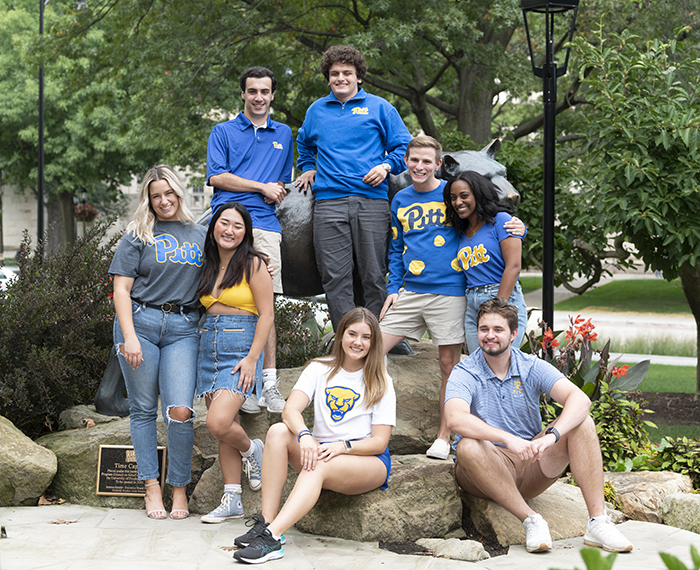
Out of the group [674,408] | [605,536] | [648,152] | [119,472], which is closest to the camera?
[605,536]

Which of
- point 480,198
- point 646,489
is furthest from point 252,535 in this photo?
point 646,489

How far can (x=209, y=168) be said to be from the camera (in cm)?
477

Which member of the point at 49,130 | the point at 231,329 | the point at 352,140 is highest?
the point at 49,130

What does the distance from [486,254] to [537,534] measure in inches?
64.1

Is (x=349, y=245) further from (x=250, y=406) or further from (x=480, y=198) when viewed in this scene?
(x=250, y=406)

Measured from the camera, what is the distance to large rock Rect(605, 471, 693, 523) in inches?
182

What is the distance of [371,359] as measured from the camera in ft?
13.2

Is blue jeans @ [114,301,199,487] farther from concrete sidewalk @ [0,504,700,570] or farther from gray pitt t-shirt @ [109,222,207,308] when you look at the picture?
concrete sidewalk @ [0,504,700,570]

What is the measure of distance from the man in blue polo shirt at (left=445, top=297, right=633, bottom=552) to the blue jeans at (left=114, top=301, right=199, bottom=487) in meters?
1.54

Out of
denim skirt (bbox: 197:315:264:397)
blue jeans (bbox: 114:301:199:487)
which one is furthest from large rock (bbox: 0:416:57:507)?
denim skirt (bbox: 197:315:264:397)

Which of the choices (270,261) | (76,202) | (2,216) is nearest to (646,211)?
(270,261)

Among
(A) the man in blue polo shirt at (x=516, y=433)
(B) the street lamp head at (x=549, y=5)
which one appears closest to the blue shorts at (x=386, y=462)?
(A) the man in blue polo shirt at (x=516, y=433)

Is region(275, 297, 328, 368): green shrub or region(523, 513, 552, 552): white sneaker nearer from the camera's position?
region(523, 513, 552, 552): white sneaker

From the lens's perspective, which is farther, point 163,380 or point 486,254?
point 486,254
